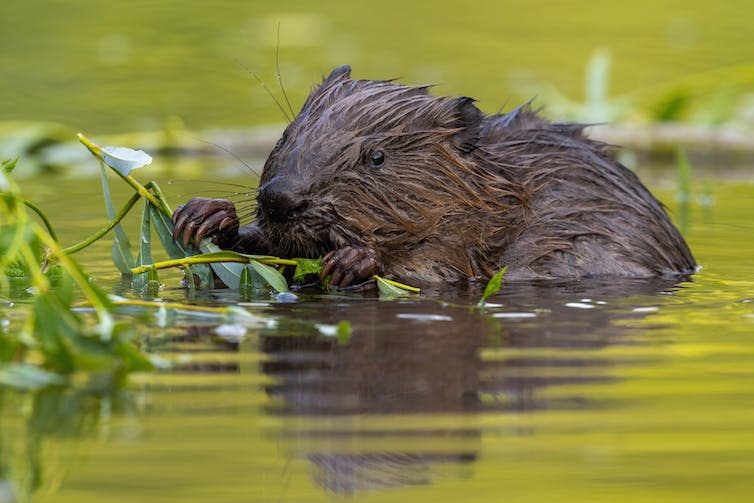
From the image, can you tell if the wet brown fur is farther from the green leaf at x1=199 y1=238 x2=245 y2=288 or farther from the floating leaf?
the floating leaf

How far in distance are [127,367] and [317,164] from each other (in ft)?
5.62

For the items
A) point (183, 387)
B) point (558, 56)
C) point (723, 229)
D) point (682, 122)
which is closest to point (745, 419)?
point (183, 387)

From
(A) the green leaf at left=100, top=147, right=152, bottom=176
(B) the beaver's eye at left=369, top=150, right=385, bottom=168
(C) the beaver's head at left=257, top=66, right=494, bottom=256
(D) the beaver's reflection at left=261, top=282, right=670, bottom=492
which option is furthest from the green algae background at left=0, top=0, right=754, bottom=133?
(D) the beaver's reflection at left=261, top=282, right=670, bottom=492

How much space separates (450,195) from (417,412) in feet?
6.86

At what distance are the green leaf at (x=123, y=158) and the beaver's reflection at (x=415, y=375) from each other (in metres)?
0.66

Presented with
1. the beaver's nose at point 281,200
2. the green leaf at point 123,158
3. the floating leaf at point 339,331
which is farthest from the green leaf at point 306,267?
the floating leaf at point 339,331

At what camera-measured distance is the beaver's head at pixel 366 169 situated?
4762mm

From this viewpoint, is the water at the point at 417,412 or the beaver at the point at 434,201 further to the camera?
the beaver at the point at 434,201

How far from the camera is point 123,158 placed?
4.52 m

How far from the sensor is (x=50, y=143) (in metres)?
9.29

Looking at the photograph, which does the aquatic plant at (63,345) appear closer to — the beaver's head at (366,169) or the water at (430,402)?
the water at (430,402)

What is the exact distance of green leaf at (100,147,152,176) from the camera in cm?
449

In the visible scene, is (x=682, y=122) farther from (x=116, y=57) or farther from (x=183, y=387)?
(x=183, y=387)

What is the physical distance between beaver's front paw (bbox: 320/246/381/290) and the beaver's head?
86 mm
